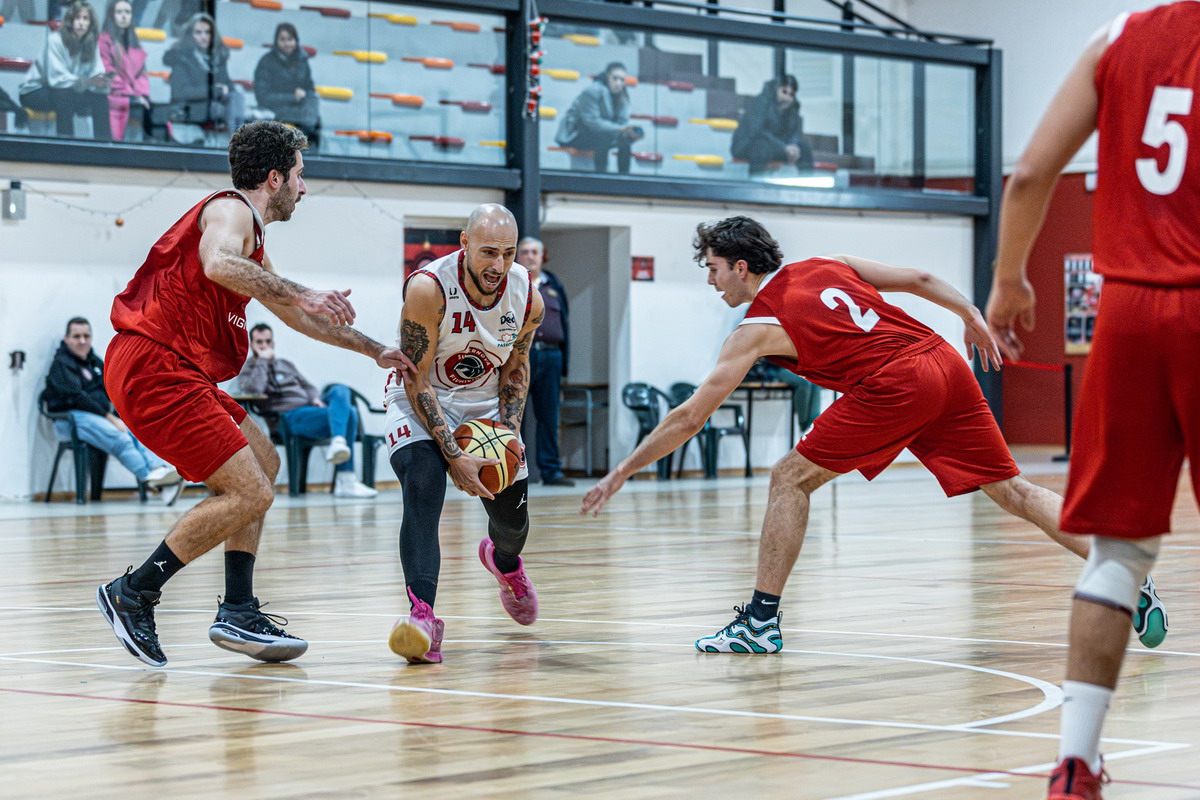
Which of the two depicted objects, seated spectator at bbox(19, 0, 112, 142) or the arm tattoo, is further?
seated spectator at bbox(19, 0, 112, 142)

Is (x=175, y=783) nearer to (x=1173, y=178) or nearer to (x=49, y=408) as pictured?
(x=1173, y=178)

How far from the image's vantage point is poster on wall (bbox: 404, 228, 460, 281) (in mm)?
16078

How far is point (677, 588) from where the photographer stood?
7.57m

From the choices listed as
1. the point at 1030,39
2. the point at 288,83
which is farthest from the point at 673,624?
the point at 1030,39

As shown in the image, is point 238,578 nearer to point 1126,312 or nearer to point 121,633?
point 121,633

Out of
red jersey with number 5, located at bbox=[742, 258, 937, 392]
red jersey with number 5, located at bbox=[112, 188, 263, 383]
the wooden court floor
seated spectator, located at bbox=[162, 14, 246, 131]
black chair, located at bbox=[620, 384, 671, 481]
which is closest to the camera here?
the wooden court floor

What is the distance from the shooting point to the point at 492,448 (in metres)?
5.57

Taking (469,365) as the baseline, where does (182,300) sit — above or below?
above

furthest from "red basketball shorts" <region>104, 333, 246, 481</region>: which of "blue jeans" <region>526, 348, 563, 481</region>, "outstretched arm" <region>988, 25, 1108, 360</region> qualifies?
"blue jeans" <region>526, 348, 563, 481</region>

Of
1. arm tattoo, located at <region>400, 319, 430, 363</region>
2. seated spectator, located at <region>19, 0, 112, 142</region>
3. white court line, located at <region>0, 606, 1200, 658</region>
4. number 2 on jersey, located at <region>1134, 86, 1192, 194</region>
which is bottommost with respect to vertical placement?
white court line, located at <region>0, 606, 1200, 658</region>

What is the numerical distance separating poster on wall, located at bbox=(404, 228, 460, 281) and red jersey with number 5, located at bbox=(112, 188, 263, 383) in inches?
420

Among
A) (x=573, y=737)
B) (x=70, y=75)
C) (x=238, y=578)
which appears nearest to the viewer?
(x=573, y=737)

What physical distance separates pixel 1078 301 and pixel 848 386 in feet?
55.8

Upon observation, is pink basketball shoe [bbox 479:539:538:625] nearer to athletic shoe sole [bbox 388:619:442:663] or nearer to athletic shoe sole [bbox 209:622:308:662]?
athletic shoe sole [bbox 388:619:442:663]
